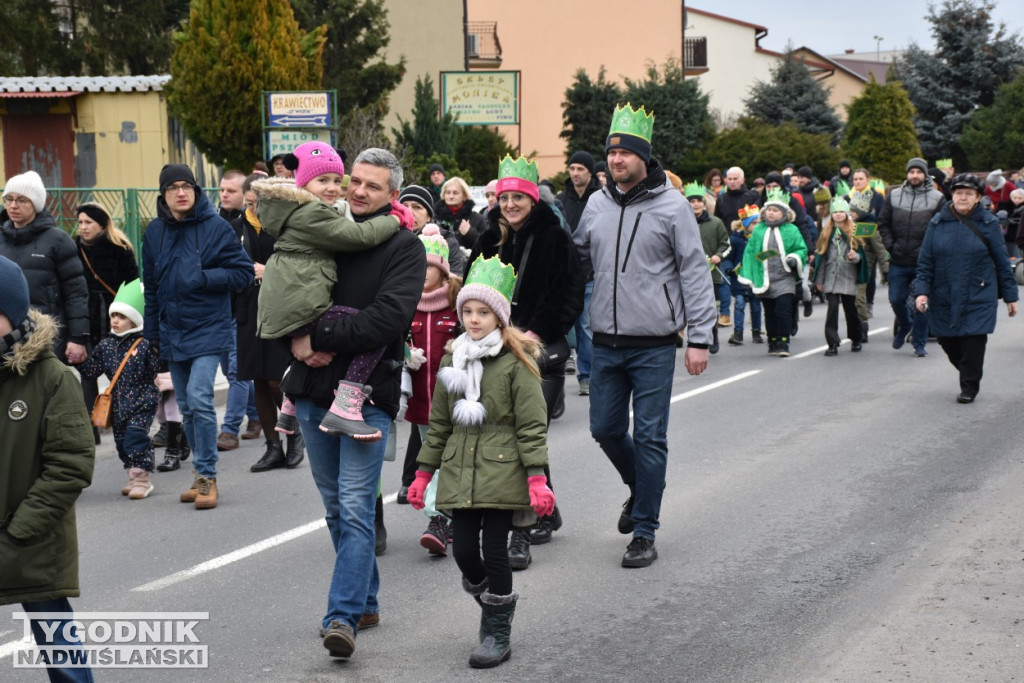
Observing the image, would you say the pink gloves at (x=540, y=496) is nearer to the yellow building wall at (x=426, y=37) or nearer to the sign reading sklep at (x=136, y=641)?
the sign reading sklep at (x=136, y=641)

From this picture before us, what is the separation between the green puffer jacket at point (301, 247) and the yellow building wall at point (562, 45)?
43362mm

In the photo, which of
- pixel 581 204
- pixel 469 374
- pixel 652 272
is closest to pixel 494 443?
pixel 469 374

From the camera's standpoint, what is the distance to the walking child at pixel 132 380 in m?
8.56

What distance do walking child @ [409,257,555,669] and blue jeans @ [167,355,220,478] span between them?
291 cm

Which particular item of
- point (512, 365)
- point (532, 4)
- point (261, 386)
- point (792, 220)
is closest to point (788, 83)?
point (532, 4)

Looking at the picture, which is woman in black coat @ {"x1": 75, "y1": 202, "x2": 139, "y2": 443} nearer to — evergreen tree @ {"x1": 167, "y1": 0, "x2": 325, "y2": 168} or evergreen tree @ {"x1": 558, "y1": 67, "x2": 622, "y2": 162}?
evergreen tree @ {"x1": 167, "y1": 0, "x2": 325, "y2": 168}

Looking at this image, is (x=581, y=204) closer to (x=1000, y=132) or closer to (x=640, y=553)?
(x=640, y=553)

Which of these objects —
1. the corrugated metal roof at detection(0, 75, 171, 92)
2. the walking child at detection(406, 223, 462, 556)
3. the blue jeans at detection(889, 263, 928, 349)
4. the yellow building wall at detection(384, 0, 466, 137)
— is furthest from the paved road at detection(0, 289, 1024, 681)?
the yellow building wall at detection(384, 0, 466, 137)

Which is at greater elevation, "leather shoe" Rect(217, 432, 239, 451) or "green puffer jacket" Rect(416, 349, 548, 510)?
"green puffer jacket" Rect(416, 349, 548, 510)

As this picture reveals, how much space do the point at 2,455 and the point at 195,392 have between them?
12.6 feet

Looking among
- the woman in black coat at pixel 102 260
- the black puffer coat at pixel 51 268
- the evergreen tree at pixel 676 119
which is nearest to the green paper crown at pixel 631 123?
the black puffer coat at pixel 51 268

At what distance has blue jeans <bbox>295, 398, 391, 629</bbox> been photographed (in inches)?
206

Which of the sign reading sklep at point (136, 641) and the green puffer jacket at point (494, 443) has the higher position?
the green puffer jacket at point (494, 443)

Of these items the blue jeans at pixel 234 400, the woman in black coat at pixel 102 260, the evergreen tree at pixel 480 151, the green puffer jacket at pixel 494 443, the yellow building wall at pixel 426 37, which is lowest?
the blue jeans at pixel 234 400
